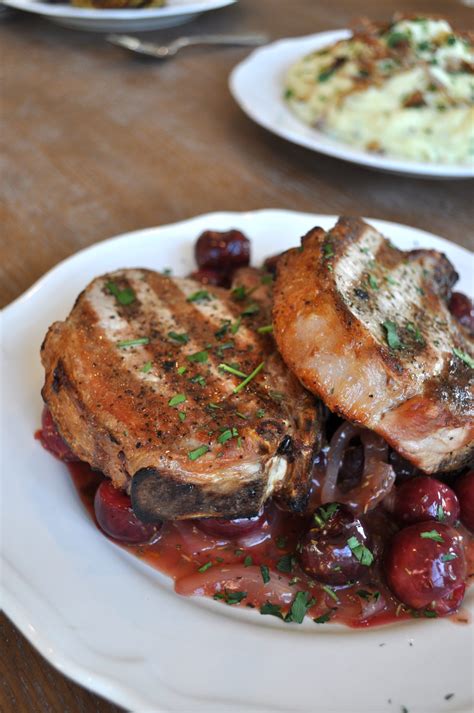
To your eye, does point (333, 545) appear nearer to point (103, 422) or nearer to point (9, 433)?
point (103, 422)

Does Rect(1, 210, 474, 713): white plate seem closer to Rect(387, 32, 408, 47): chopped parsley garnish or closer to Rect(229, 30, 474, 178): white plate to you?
Rect(229, 30, 474, 178): white plate

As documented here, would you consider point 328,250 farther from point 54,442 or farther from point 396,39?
point 396,39

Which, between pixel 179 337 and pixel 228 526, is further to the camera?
pixel 179 337

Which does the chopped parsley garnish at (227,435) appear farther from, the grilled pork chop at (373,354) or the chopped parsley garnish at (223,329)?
the chopped parsley garnish at (223,329)

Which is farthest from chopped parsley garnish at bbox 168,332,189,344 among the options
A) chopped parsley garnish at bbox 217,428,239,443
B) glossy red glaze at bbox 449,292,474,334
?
glossy red glaze at bbox 449,292,474,334

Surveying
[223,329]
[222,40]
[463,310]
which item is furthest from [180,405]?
[222,40]

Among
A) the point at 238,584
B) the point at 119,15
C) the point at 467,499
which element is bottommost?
the point at 467,499

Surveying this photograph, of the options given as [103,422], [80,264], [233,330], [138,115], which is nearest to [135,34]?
[138,115]
